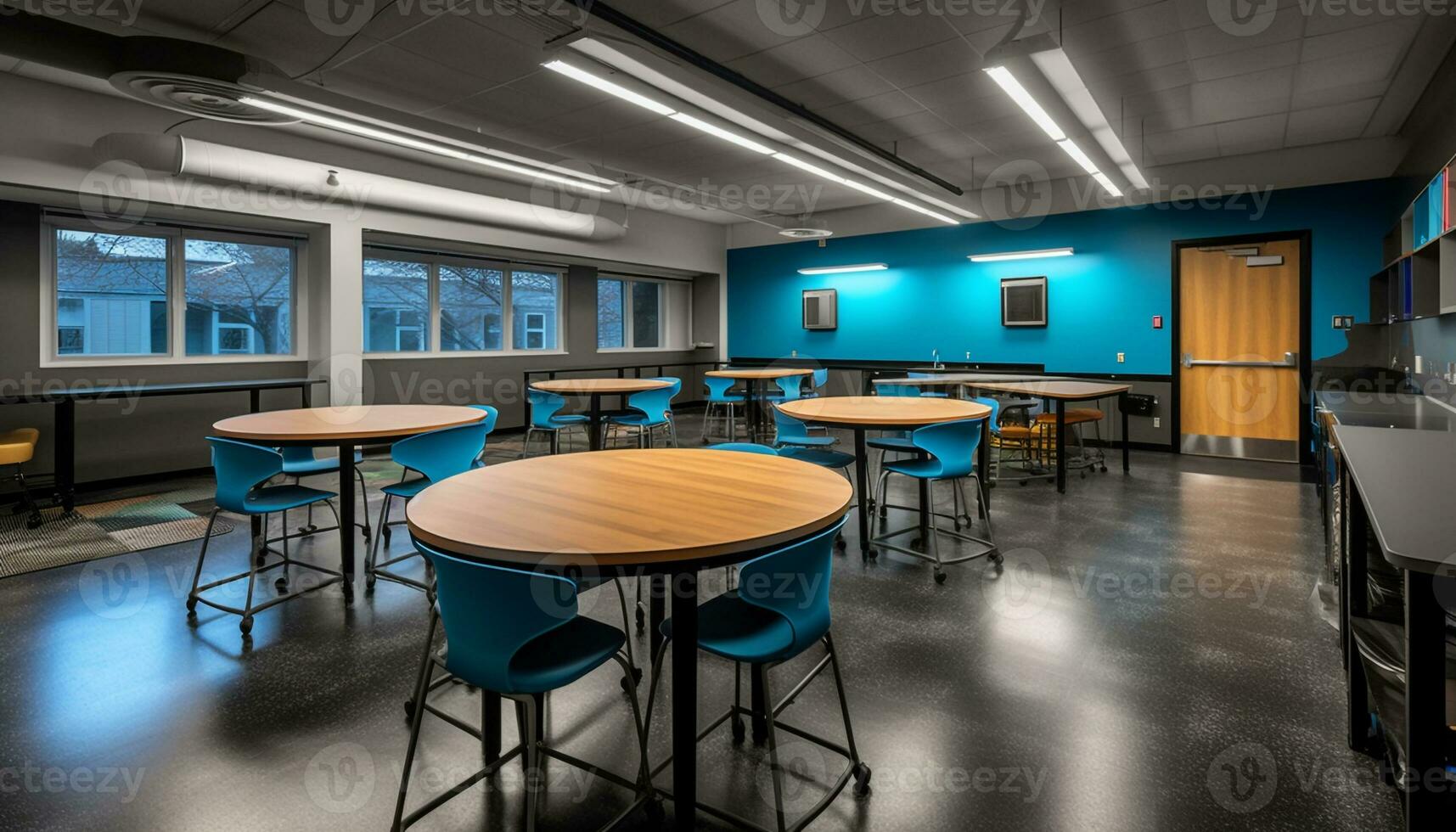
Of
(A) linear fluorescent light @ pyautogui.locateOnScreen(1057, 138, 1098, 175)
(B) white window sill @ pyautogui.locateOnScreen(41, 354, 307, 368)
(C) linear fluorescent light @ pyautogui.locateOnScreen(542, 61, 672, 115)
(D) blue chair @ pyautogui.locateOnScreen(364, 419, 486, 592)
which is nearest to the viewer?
(D) blue chair @ pyautogui.locateOnScreen(364, 419, 486, 592)

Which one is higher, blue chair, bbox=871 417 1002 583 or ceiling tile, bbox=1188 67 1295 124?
ceiling tile, bbox=1188 67 1295 124

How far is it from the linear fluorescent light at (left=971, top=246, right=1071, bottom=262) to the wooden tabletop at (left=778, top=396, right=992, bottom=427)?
4.75 m

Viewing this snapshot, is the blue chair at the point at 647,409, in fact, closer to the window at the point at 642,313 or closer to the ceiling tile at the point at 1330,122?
the window at the point at 642,313

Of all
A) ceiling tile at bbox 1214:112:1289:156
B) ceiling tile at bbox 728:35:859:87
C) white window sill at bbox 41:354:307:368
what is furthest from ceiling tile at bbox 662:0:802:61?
white window sill at bbox 41:354:307:368

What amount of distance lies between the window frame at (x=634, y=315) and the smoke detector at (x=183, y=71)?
6.28 metres

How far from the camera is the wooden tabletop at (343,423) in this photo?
303 centimetres

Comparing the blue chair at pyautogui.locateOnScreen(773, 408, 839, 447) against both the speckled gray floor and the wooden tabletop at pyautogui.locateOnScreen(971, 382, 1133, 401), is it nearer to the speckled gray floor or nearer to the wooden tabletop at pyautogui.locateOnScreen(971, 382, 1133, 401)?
the speckled gray floor

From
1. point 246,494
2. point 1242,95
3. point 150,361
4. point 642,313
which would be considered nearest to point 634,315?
point 642,313

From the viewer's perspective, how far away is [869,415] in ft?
12.4

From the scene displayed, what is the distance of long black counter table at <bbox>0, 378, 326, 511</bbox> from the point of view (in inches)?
194

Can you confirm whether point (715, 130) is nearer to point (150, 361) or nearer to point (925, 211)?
point (925, 211)

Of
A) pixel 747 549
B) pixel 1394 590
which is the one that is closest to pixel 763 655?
pixel 747 549

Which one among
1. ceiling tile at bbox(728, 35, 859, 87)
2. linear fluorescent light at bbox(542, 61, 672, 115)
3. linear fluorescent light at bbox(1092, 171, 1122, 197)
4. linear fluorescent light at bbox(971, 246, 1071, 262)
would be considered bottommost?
linear fluorescent light at bbox(542, 61, 672, 115)

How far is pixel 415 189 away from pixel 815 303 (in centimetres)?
584
